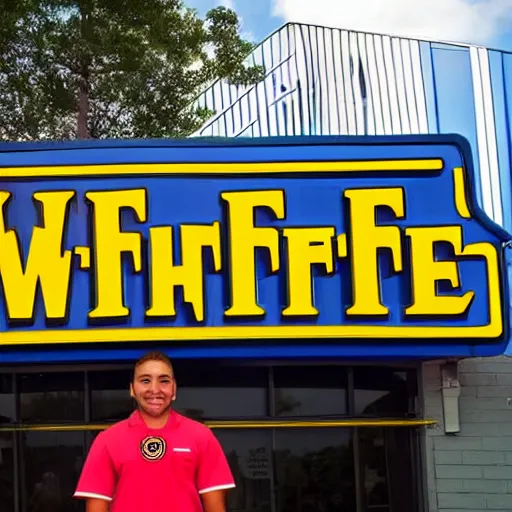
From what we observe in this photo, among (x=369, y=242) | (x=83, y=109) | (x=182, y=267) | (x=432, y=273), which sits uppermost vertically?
(x=83, y=109)

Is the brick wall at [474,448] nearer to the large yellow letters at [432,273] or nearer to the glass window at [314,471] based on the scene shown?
→ the glass window at [314,471]

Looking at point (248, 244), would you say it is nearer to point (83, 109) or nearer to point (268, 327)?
point (268, 327)

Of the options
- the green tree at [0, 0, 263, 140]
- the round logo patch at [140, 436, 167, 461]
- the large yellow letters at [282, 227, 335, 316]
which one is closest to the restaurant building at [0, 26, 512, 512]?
the large yellow letters at [282, 227, 335, 316]

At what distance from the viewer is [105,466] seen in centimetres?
335

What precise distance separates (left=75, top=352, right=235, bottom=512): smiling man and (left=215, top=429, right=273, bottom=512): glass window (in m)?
4.08

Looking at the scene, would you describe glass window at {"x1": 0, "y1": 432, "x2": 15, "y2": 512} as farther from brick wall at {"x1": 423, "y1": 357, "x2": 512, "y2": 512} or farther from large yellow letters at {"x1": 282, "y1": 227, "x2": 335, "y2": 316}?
brick wall at {"x1": 423, "y1": 357, "x2": 512, "y2": 512}

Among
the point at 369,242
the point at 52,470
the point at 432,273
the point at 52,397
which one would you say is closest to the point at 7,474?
the point at 52,470

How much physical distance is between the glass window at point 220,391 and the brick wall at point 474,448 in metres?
1.63

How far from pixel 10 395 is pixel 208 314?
2.37 meters

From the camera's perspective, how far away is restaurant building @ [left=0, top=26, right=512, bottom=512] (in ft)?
22.0

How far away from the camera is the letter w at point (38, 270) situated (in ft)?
21.9

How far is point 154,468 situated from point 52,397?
182 inches

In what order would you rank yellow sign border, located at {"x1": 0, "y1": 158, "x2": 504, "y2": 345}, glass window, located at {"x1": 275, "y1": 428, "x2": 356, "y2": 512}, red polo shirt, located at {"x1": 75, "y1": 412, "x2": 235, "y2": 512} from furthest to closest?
1. glass window, located at {"x1": 275, "y1": 428, "x2": 356, "y2": 512}
2. yellow sign border, located at {"x1": 0, "y1": 158, "x2": 504, "y2": 345}
3. red polo shirt, located at {"x1": 75, "y1": 412, "x2": 235, "y2": 512}

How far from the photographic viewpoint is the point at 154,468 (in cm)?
330
